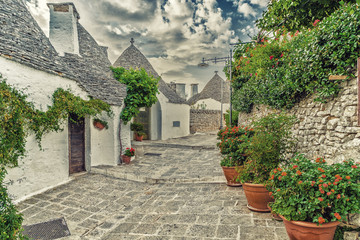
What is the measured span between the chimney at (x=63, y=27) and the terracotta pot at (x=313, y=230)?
393 inches

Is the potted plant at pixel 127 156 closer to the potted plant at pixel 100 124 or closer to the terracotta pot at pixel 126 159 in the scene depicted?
the terracotta pot at pixel 126 159

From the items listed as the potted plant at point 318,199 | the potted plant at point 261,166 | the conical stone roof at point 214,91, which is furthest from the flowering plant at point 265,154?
the conical stone roof at point 214,91

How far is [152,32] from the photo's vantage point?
13391 mm

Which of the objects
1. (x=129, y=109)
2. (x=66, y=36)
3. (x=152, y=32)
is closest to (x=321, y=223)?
(x=129, y=109)

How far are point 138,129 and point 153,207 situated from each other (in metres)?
9.33

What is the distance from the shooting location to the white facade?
15.8 ft

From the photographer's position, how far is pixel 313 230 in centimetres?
252

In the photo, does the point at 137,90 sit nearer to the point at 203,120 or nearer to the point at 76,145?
the point at 76,145

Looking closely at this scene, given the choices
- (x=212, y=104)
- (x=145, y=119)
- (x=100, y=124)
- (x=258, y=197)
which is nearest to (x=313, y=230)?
(x=258, y=197)

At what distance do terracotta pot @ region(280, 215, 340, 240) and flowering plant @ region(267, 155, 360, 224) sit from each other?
61 millimetres

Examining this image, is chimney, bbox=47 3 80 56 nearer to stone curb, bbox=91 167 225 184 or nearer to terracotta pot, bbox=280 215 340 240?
stone curb, bbox=91 167 225 184

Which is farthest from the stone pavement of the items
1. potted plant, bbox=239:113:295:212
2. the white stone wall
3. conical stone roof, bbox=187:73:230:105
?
conical stone roof, bbox=187:73:230:105

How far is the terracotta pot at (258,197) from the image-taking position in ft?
12.5

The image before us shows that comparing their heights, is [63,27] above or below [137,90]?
above
